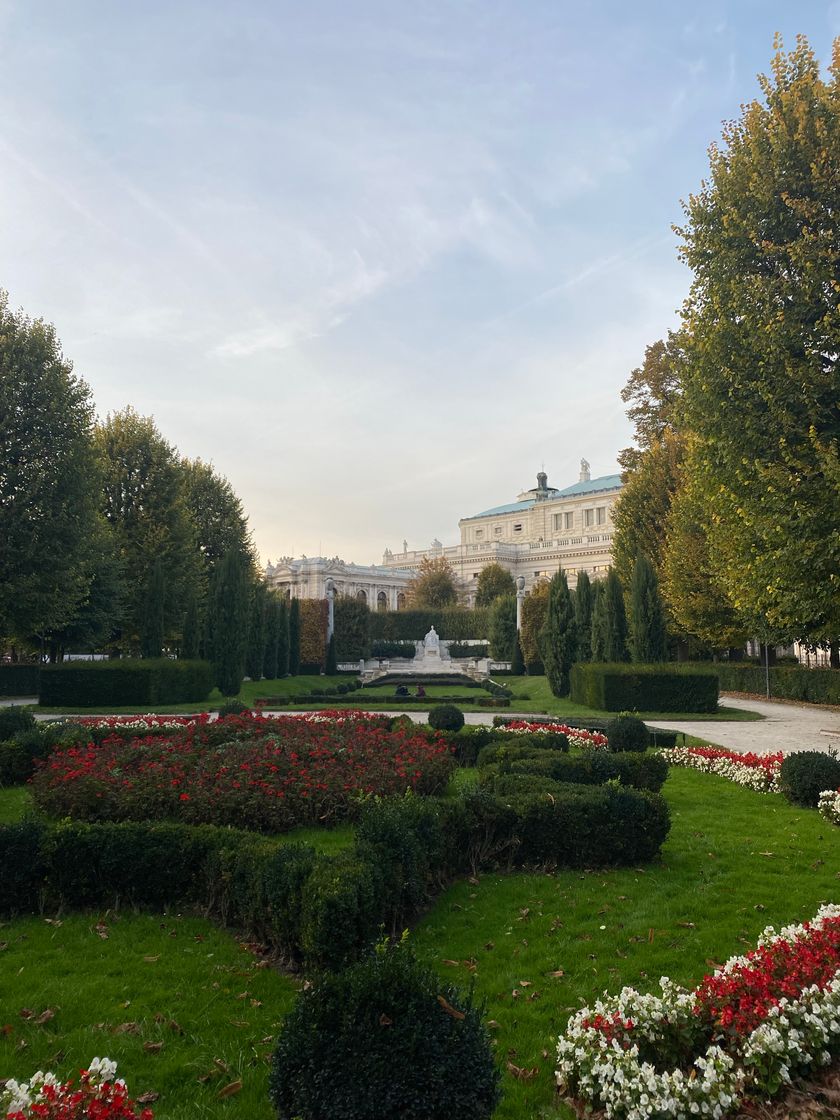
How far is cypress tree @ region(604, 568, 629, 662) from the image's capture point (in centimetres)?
2700

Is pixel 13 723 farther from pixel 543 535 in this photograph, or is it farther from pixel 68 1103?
pixel 543 535

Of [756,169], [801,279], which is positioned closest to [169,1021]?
[801,279]

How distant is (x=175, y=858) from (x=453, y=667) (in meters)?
44.0

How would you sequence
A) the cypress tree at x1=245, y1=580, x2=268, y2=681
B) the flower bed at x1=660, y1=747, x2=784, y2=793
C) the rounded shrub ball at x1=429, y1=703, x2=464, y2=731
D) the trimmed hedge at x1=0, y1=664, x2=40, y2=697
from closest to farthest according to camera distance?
the flower bed at x1=660, y1=747, x2=784, y2=793
the rounded shrub ball at x1=429, y1=703, x2=464, y2=731
the trimmed hedge at x1=0, y1=664, x2=40, y2=697
the cypress tree at x1=245, y1=580, x2=268, y2=681

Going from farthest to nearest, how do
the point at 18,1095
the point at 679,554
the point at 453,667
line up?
the point at 453,667 < the point at 679,554 < the point at 18,1095

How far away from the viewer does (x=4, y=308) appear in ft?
87.2

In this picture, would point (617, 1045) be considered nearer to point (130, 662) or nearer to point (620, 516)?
point (130, 662)

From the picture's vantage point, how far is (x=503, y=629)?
50.5 meters

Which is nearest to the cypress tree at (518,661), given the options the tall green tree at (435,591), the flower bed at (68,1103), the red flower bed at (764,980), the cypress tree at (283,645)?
the cypress tree at (283,645)

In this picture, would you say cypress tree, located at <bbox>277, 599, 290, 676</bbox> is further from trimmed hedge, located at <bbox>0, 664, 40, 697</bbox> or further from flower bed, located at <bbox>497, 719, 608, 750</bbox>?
flower bed, located at <bbox>497, 719, 608, 750</bbox>

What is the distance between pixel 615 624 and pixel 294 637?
2203 centimetres

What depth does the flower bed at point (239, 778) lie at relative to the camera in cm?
859

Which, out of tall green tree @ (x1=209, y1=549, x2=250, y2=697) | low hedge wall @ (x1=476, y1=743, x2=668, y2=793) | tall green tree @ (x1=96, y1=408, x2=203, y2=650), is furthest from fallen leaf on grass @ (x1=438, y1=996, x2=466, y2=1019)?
tall green tree @ (x1=96, y1=408, x2=203, y2=650)

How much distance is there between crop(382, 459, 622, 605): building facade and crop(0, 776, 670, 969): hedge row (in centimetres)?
6809
